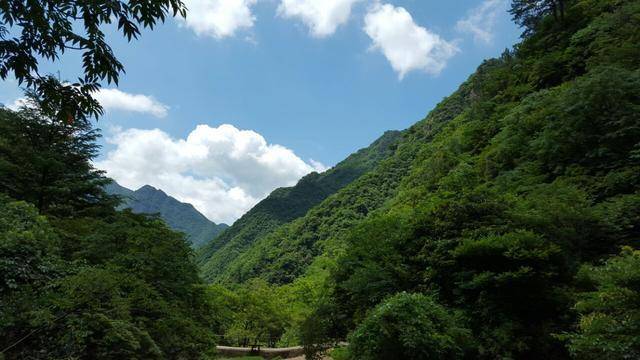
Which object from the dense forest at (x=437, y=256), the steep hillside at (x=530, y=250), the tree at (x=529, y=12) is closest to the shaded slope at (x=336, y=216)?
the tree at (x=529, y=12)

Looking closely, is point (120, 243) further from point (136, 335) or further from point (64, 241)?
point (136, 335)

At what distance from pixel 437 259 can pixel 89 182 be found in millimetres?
20345

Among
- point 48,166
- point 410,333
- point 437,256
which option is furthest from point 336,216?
point 410,333

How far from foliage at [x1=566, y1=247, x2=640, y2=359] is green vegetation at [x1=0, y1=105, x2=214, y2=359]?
32.0ft

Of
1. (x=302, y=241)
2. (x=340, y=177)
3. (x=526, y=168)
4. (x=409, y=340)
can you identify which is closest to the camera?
(x=409, y=340)

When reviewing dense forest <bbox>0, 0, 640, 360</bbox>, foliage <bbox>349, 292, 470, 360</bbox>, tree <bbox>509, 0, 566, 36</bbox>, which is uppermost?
tree <bbox>509, 0, 566, 36</bbox>

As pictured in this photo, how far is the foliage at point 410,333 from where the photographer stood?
12.0 m

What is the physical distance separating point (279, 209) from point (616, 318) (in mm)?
161437

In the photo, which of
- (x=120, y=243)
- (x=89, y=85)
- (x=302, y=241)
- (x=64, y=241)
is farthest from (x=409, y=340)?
(x=302, y=241)

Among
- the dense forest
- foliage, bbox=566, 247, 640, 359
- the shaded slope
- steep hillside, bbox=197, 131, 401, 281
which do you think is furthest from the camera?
steep hillside, bbox=197, 131, 401, 281

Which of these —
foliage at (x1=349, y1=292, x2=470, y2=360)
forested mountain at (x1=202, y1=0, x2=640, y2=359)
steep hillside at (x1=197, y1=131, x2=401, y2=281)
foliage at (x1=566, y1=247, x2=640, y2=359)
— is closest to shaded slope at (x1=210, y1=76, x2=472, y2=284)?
steep hillside at (x1=197, y1=131, x2=401, y2=281)

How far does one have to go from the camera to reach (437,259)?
1593 cm

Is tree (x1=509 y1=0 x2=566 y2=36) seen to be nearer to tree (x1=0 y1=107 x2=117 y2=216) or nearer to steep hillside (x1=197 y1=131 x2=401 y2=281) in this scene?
tree (x1=0 y1=107 x2=117 y2=216)

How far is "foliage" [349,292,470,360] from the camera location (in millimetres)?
11961
